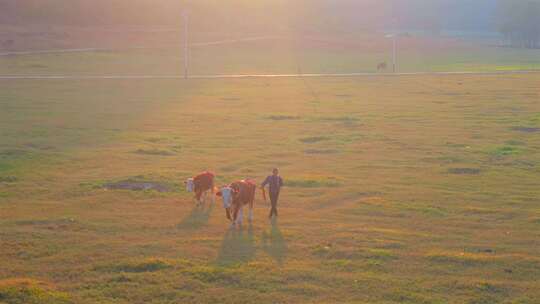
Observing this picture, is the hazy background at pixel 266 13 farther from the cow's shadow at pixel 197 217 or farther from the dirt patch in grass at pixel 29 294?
the dirt patch in grass at pixel 29 294

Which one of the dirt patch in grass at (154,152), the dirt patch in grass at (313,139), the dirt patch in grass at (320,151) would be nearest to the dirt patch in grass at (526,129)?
the dirt patch in grass at (313,139)

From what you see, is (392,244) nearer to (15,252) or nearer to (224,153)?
(15,252)

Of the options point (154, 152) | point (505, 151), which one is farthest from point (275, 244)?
point (505, 151)

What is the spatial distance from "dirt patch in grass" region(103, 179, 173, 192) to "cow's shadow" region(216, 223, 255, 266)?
4054 mm

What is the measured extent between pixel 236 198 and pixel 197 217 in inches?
59.5

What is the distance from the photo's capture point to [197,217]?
1686 centimetres

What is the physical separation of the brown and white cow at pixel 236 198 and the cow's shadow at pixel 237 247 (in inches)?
12.0

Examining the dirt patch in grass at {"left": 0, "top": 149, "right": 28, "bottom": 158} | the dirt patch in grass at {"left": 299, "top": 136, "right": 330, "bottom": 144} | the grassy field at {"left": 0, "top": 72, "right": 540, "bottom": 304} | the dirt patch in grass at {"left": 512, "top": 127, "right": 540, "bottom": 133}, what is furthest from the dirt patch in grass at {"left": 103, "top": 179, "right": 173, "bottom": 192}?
the dirt patch in grass at {"left": 512, "top": 127, "right": 540, "bottom": 133}

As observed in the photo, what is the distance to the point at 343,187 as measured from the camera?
2006cm

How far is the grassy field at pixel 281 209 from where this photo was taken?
12656mm

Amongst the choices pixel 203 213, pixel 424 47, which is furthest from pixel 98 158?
pixel 424 47

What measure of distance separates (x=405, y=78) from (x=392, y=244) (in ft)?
159

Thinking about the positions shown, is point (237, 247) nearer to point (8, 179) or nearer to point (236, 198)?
point (236, 198)

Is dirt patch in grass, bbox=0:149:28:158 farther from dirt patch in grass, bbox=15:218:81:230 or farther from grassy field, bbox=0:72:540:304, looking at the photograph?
dirt patch in grass, bbox=15:218:81:230
